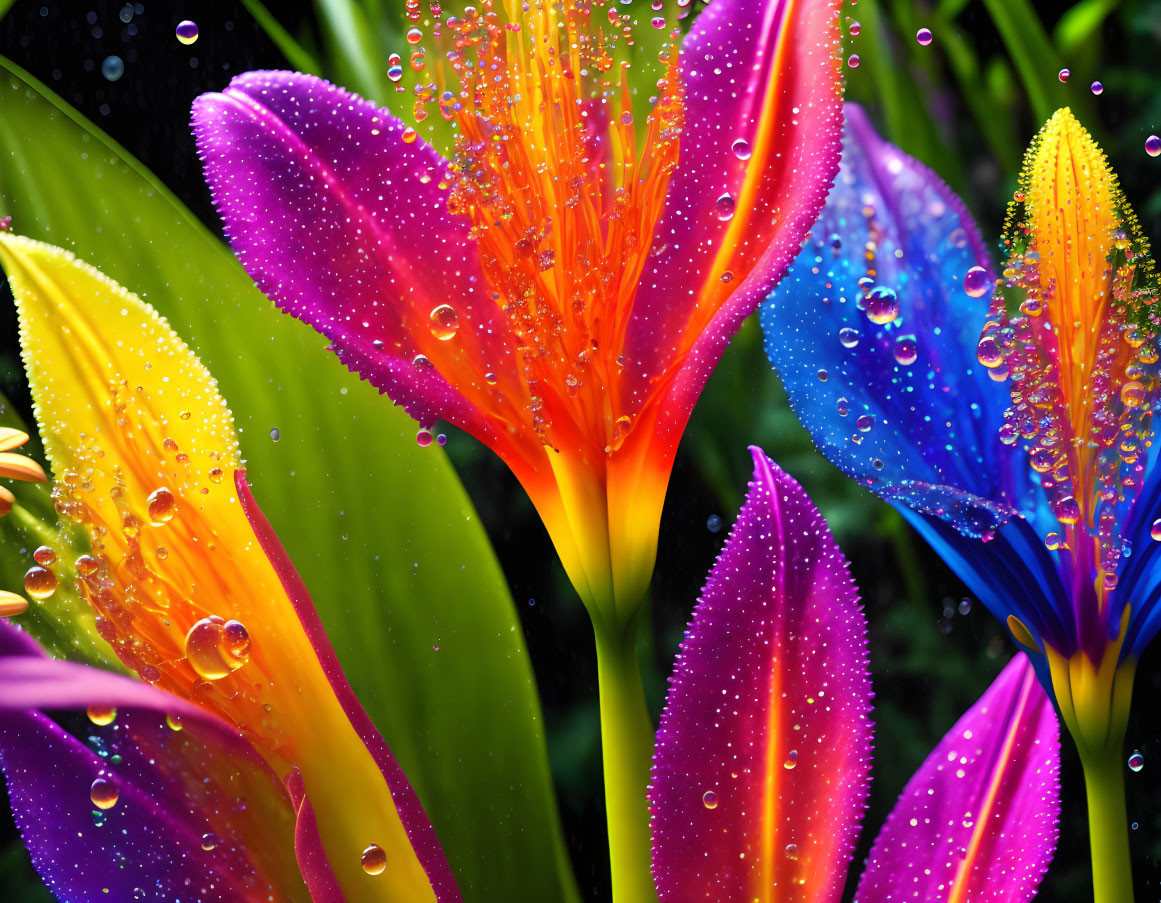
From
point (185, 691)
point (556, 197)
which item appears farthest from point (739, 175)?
point (185, 691)

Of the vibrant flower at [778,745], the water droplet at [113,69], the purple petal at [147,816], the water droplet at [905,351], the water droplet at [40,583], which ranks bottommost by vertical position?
the vibrant flower at [778,745]

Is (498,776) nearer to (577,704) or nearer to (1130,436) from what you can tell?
(577,704)

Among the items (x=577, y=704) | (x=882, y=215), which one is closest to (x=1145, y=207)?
(x=882, y=215)

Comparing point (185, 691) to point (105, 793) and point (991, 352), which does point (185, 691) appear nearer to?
point (105, 793)

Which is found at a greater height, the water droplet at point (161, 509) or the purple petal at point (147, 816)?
the water droplet at point (161, 509)

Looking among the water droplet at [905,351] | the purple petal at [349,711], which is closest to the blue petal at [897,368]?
the water droplet at [905,351]

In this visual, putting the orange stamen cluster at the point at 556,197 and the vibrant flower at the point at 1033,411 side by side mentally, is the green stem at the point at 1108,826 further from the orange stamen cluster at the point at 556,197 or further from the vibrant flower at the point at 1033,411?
the orange stamen cluster at the point at 556,197

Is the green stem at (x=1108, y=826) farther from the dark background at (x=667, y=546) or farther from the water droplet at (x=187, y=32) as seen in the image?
the water droplet at (x=187, y=32)
